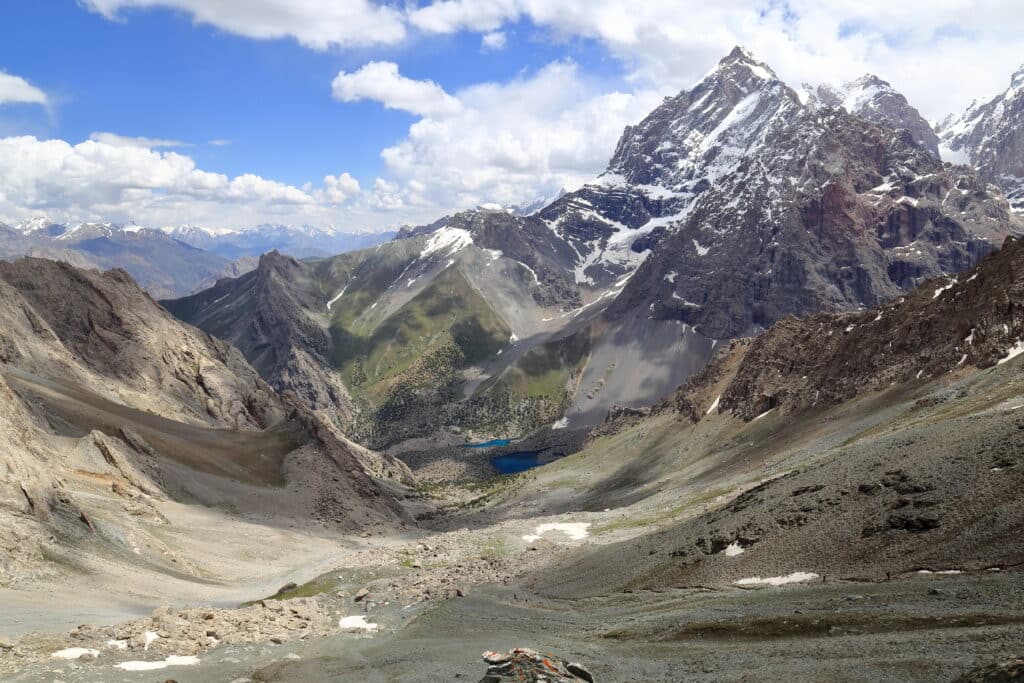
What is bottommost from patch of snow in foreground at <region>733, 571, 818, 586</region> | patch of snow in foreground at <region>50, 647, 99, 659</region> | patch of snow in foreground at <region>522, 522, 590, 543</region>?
patch of snow in foreground at <region>522, 522, 590, 543</region>

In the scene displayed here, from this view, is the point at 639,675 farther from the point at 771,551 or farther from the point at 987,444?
the point at 987,444

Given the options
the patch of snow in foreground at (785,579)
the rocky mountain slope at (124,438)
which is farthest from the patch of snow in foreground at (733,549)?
the rocky mountain slope at (124,438)

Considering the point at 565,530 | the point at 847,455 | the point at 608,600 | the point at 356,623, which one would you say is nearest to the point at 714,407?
the point at 565,530

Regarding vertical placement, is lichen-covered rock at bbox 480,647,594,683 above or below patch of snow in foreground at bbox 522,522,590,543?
above

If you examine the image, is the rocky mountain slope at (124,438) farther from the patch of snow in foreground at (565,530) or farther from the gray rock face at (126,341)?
the patch of snow in foreground at (565,530)

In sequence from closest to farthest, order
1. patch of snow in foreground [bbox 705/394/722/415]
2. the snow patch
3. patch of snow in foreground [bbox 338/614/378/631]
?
1. patch of snow in foreground [bbox 338/614/378/631]
2. the snow patch
3. patch of snow in foreground [bbox 705/394/722/415]

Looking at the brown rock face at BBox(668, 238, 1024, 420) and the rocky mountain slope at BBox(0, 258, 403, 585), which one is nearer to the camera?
the rocky mountain slope at BBox(0, 258, 403, 585)

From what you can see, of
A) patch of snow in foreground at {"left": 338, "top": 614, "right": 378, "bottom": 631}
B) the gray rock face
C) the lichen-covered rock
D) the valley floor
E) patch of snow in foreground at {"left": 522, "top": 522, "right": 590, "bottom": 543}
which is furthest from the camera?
the gray rock face

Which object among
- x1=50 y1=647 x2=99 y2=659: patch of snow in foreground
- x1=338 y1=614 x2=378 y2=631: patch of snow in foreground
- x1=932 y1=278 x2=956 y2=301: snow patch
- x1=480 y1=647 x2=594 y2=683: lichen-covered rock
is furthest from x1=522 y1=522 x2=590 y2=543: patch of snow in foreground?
x1=932 y1=278 x2=956 y2=301: snow patch

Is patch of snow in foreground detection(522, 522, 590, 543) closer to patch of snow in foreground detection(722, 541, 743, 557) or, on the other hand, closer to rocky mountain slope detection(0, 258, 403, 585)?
rocky mountain slope detection(0, 258, 403, 585)
